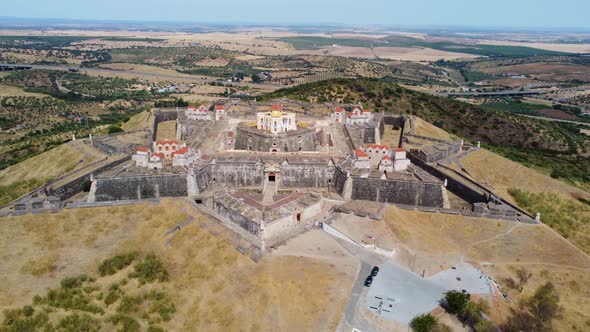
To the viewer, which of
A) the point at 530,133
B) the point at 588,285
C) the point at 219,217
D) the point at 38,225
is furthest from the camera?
the point at 530,133

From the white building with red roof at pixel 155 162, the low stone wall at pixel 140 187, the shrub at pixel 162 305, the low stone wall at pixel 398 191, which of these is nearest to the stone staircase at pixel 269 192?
the low stone wall at pixel 140 187

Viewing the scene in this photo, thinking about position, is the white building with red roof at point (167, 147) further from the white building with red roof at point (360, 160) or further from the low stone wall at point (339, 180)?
the white building with red roof at point (360, 160)

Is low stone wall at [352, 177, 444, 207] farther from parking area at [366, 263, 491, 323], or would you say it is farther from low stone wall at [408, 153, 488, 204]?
parking area at [366, 263, 491, 323]

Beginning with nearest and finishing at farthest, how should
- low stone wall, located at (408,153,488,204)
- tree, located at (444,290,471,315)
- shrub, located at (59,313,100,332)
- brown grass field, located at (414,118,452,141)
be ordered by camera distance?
shrub, located at (59,313,100,332), tree, located at (444,290,471,315), low stone wall, located at (408,153,488,204), brown grass field, located at (414,118,452,141)

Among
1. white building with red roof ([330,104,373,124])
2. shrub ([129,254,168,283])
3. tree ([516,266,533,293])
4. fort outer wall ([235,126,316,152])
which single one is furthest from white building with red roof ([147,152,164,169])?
tree ([516,266,533,293])

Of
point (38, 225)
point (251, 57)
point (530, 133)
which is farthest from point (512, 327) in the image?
point (251, 57)

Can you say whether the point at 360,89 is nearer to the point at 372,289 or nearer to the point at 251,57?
the point at 372,289
